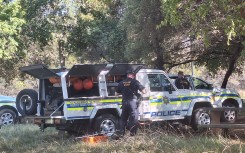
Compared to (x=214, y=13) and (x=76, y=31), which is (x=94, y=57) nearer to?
(x=76, y=31)

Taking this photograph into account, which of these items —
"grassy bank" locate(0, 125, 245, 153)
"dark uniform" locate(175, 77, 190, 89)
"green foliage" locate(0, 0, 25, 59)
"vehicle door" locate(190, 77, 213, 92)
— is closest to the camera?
"grassy bank" locate(0, 125, 245, 153)

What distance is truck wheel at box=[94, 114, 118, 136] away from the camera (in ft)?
33.4

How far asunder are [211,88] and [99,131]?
14.1 feet

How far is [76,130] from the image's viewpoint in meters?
10.4

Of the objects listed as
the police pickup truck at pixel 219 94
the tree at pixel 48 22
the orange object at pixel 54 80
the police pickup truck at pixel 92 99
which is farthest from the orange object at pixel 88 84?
the tree at pixel 48 22

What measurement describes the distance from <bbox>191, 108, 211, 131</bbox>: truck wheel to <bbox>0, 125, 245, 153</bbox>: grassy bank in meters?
3.16

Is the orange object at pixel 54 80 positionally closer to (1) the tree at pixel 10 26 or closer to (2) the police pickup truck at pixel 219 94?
(2) the police pickup truck at pixel 219 94

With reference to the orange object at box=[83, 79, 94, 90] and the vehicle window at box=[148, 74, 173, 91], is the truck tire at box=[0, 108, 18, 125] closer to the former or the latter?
the orange object at box=[83, 79, 94, 90]

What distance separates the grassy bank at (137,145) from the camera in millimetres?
7117

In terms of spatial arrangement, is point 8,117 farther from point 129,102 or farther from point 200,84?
point 200,84

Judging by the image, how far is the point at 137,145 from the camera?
753 centimetres

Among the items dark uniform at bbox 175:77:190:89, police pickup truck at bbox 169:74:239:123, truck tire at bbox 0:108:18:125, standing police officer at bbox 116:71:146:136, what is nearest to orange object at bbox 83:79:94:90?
standing police officer at bbox 116:71:146:136

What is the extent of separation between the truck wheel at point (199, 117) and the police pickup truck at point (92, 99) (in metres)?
0.03

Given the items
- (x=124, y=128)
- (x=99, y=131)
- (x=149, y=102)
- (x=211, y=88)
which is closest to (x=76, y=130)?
(x=99, y=131)
